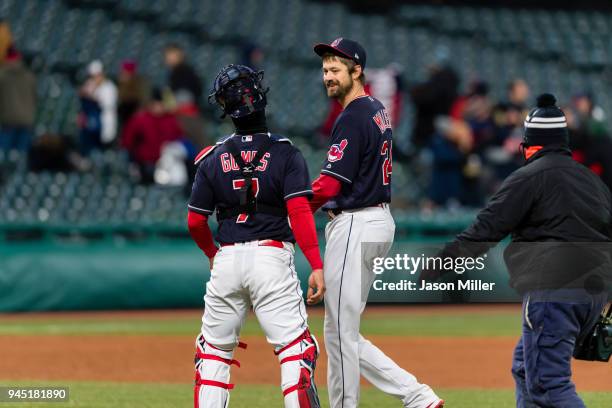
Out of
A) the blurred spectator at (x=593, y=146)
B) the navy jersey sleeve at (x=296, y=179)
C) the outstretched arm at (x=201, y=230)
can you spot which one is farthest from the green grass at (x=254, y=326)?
the navy jersey sleeve at (x=296, y=179)

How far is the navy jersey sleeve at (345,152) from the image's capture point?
5984 mm

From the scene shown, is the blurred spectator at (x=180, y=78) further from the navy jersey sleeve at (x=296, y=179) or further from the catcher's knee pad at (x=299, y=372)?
the catcher's knee pad at (x=299, y=372)

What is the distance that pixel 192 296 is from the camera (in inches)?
542

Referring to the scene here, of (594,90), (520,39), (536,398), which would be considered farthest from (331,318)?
(520,39)

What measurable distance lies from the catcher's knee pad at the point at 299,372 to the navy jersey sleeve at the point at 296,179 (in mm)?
699

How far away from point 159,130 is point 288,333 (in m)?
9.81

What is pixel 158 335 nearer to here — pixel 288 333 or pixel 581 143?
pixel 581 143

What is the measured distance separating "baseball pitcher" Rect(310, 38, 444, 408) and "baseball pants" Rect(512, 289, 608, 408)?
3.51ft

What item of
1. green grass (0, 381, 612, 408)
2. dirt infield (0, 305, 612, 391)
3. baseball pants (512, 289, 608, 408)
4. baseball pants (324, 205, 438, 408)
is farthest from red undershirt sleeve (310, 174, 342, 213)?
dirt infield (0, 305, 612, 391)

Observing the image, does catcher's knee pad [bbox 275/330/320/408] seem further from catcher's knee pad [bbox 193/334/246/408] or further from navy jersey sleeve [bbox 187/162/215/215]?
navy jersey sleeve [bbox 187/162/215/215]

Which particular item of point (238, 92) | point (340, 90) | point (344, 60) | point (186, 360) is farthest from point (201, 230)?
point (186, 360)

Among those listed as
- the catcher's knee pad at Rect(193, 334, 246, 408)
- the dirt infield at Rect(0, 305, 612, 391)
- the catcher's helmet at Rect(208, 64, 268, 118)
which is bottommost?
the dirt infield at Rect(0, 305, 612, 391)

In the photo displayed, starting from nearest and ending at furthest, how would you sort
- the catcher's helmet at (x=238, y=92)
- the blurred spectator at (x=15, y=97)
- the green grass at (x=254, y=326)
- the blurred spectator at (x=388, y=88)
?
the catcher's helmet at (x=238, y=92) → the green grass at (x=254, y=326) → the blurred spectator at (x=15, y=97) → the blurred spectator at (x=388, y=88)

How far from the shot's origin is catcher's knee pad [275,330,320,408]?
5.43 metres
